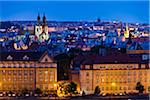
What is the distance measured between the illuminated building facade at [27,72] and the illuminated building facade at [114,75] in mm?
452

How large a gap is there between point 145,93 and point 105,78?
23.2 inches

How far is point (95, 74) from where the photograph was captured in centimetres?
767

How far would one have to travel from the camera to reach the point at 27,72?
25.5 feet

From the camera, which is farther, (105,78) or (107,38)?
(107,38)

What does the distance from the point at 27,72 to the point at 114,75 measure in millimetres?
1149

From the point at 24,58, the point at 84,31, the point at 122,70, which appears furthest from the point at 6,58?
the point at 84,31

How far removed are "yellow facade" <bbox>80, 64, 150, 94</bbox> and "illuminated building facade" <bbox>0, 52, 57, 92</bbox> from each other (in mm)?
447

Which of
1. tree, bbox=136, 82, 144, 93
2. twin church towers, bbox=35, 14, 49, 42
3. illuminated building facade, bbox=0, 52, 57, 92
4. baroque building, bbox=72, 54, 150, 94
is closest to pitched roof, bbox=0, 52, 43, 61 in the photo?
illuminated building facade, bbox=0, 52, 57, 92

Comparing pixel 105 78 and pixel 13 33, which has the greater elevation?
pixel 13 33

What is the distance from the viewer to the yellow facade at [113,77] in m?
7.60

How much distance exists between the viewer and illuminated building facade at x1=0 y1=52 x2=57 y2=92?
7.65 meters

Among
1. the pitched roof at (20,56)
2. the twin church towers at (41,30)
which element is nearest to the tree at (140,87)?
the pitched roof at (20,56)

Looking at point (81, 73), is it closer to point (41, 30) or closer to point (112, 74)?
point (112, 74)

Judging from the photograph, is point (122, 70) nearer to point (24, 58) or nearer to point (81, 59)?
point (81, 59)
